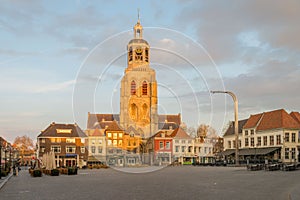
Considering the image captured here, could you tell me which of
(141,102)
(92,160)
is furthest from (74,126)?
(141,102)

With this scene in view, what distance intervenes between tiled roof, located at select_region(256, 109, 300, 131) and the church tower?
21.6 metres

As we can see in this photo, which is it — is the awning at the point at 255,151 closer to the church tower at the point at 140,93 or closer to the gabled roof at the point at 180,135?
the gabled roof at the point at 180,135

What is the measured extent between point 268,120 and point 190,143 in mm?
26454

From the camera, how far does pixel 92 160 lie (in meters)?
87.1

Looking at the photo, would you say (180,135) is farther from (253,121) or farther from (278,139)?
(278,139)

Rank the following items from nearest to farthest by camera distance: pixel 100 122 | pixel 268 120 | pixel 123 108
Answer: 1. pixel 268 120
2. pixel 123 108
3. pixel 100 122

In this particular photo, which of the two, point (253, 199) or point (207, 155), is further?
point (207, 155)

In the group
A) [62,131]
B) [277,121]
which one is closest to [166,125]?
[62,131]

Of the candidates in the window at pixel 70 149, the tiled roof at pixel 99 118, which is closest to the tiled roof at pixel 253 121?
the window at pixel 70 149

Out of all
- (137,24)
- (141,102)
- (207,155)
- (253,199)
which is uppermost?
(137,24)

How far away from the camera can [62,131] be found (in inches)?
3465

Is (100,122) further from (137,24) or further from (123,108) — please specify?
(137,24)

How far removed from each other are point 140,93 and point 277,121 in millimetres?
27166

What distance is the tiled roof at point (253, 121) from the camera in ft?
256
